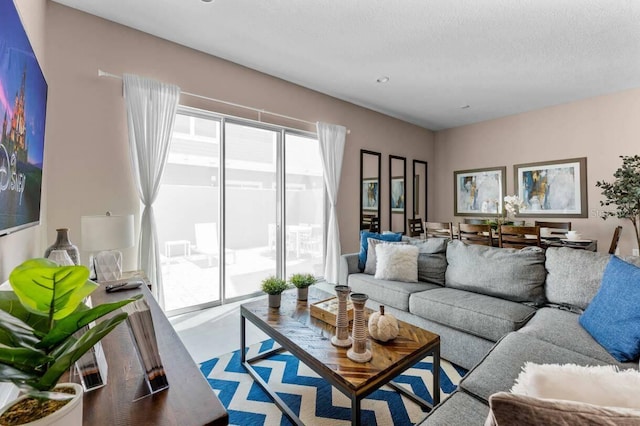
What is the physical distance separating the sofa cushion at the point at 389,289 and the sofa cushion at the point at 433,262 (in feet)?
0.30

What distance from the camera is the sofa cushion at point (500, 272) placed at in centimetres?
223

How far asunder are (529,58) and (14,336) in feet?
14.7

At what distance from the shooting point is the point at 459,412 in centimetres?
110

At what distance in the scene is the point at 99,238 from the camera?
6.98 feet

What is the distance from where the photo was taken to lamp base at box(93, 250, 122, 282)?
7.57 feet

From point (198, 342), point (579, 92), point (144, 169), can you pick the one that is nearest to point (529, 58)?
point (579, 92)

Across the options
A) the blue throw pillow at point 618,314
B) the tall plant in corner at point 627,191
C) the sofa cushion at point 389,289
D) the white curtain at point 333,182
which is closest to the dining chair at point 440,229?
the white curtain at point 333,182

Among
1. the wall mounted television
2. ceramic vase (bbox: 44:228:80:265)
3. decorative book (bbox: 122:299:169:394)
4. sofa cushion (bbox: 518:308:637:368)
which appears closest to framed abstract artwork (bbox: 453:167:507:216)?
sofa cushion (bbox: 518:308:637:368)

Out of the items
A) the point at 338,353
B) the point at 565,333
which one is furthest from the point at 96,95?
the point at 565,333

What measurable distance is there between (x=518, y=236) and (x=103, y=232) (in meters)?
4.13

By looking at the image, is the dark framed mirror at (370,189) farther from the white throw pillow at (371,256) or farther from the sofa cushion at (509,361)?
the sofa cushion at (509,361)

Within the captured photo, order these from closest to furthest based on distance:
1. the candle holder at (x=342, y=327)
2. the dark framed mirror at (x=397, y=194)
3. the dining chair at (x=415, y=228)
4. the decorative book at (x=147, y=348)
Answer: the decorative book at (x=147, y=348) → the candle holder at (x=342, y=327) → the dining chair at (x=415, y=228) → the dark framed mirror at (x=397, y=194)

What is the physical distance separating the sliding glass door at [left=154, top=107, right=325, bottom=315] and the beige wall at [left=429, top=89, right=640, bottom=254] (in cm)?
345

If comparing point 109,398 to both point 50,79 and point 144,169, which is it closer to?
point 144,169
